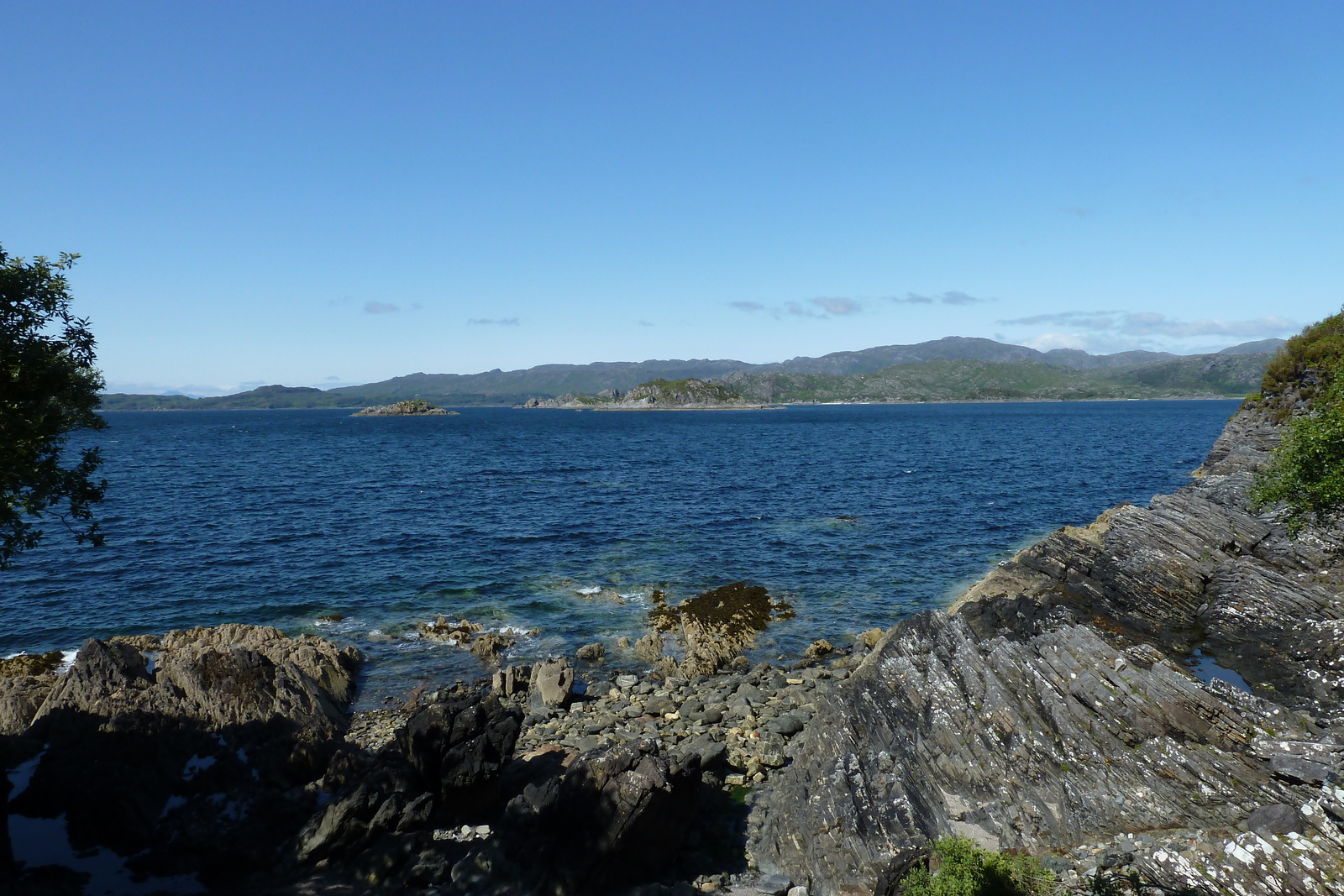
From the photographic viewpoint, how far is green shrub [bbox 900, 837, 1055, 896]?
13516 mm

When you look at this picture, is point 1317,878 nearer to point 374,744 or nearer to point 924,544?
point 374,744

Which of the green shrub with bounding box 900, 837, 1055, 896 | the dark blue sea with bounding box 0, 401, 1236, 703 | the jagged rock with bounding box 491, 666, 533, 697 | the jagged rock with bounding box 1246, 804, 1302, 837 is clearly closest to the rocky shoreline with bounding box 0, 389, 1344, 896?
the jagged rock with bounding box 1246, 804, 1302, 837

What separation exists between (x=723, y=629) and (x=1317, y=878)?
85.8 feet

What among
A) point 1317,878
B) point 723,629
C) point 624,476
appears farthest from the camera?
point 624,476

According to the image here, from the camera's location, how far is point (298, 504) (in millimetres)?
76062

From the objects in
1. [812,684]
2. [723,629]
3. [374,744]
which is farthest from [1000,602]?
[374,744]

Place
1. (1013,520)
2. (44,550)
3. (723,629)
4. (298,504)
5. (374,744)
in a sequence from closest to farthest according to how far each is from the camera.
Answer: (374,744) < (723,629) < (44,550) < (1013,520) < (298,504)

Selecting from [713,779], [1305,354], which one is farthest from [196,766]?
[1305,354]

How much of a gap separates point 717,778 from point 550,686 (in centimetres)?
1025

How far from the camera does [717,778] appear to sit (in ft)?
73.0

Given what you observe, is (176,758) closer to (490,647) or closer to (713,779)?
(490,647)

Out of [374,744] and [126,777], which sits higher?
[126,777]

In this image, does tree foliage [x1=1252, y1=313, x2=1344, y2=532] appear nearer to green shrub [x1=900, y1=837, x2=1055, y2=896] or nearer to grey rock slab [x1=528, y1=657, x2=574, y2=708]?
green shrub [x1=900, y1=837, x2=1055, y2=896]

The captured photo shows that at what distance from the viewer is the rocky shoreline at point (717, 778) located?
54.0 feet
